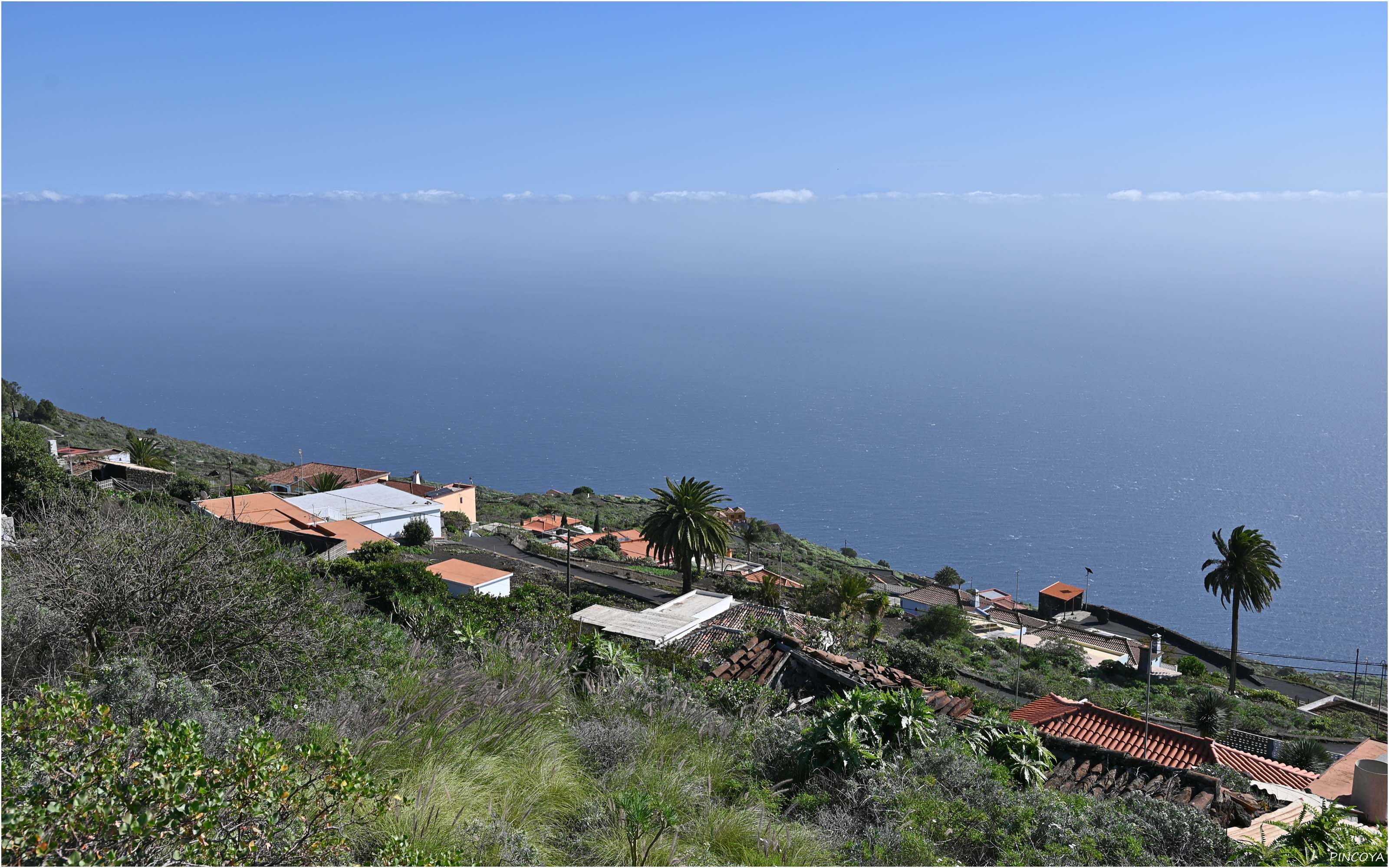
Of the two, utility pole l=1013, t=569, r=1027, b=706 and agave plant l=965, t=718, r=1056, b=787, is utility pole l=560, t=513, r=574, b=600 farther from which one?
agave plant l=965, t=718, r=1056, b=787

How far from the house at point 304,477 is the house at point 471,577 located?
67.5ft

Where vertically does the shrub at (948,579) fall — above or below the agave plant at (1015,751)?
below

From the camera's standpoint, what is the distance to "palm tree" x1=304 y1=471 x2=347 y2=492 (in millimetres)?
43406

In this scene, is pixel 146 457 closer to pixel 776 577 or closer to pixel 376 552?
pixel 376 552

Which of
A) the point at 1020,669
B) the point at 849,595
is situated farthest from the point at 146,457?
the point at 1020,669

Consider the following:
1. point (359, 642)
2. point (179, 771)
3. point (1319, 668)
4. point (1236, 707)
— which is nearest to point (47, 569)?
point (359, 642)

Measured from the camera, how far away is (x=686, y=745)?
6363 mm

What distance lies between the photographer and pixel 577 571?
33.0m

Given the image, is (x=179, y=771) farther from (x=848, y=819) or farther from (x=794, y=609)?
(x=794, y=609)

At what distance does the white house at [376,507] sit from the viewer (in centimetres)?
3519

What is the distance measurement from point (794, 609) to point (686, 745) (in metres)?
25.2

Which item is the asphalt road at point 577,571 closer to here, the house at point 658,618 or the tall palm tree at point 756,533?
the house at point 658,618

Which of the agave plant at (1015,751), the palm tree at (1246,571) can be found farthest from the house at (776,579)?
the agave plant at (1015,751)

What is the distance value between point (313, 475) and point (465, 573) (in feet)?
95.3
